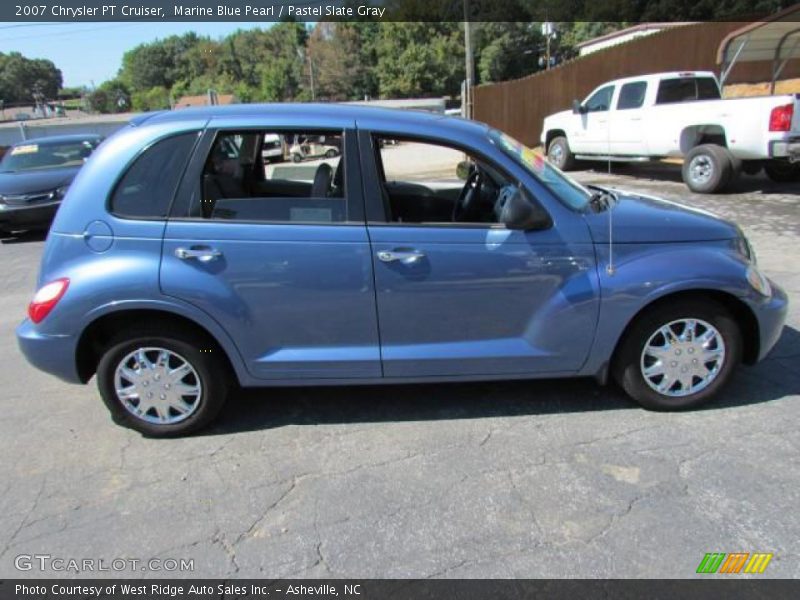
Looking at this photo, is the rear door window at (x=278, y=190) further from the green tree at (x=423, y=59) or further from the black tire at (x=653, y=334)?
the green tree at (x=423, y=59)

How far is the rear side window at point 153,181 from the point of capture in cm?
317

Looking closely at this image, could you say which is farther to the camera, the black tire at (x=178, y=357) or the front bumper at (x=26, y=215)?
the front bumper at (x=26, y=215)

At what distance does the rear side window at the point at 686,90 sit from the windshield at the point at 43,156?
10.6m

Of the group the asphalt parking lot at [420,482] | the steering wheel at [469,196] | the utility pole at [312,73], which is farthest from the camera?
the utility pole at [312,73]

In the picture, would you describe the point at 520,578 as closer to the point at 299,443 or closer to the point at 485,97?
the point at 299,443

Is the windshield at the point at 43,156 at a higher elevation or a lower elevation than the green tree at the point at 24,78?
lower

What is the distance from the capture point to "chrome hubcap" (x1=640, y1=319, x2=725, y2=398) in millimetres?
3330

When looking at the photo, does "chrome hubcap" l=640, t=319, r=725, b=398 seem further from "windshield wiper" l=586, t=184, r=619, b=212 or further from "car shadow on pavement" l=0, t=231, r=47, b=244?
"car shadow on pavement" l=0, t=231, r=47, b=244

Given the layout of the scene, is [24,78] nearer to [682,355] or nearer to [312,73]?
[312,73]

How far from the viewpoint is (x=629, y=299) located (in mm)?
3207

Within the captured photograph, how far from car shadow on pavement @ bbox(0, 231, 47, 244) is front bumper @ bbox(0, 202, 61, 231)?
481mm

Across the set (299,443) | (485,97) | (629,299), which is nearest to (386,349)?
(299,443)

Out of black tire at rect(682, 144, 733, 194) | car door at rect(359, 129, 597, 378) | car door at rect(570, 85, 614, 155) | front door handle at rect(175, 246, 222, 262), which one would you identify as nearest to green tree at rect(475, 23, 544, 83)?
car door at rect(570, 85, 614, 155)
